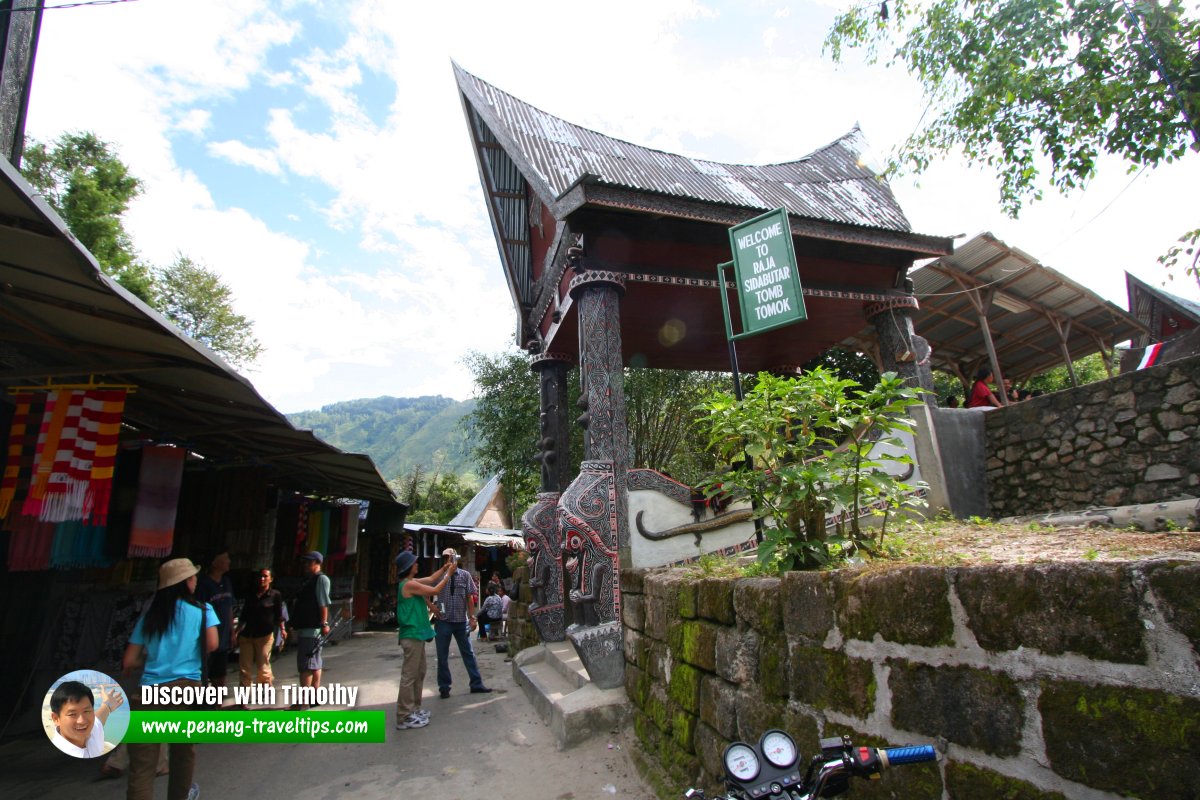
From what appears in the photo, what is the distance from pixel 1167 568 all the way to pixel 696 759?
2756 millimetres

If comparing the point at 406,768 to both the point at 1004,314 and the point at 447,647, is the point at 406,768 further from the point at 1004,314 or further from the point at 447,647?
the point at 1004,314

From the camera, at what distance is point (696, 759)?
133 inches

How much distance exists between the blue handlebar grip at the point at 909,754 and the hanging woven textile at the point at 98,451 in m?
5.45

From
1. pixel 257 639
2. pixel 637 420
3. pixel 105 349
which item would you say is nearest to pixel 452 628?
pixel 257 639

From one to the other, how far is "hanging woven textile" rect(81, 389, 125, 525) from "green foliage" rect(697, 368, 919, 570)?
15.4 ft

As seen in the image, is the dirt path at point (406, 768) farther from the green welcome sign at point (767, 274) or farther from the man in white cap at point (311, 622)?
the green welcome sign at point (767, 274)

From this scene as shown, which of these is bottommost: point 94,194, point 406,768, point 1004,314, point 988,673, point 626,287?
point 406,768

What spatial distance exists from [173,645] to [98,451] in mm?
1950

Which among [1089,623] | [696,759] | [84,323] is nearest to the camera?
[1089,623]

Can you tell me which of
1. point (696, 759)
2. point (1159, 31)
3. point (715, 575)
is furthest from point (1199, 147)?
point (696, 759)

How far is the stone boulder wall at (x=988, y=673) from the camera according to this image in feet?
4.46

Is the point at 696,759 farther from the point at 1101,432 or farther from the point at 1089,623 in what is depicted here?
the point at 1101,432

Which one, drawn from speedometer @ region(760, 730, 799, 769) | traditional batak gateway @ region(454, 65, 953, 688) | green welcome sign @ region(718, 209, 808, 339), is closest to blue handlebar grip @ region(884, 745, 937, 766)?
speedometer @ region(760, 730, 799, 769)

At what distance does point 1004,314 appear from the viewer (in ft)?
39.7
